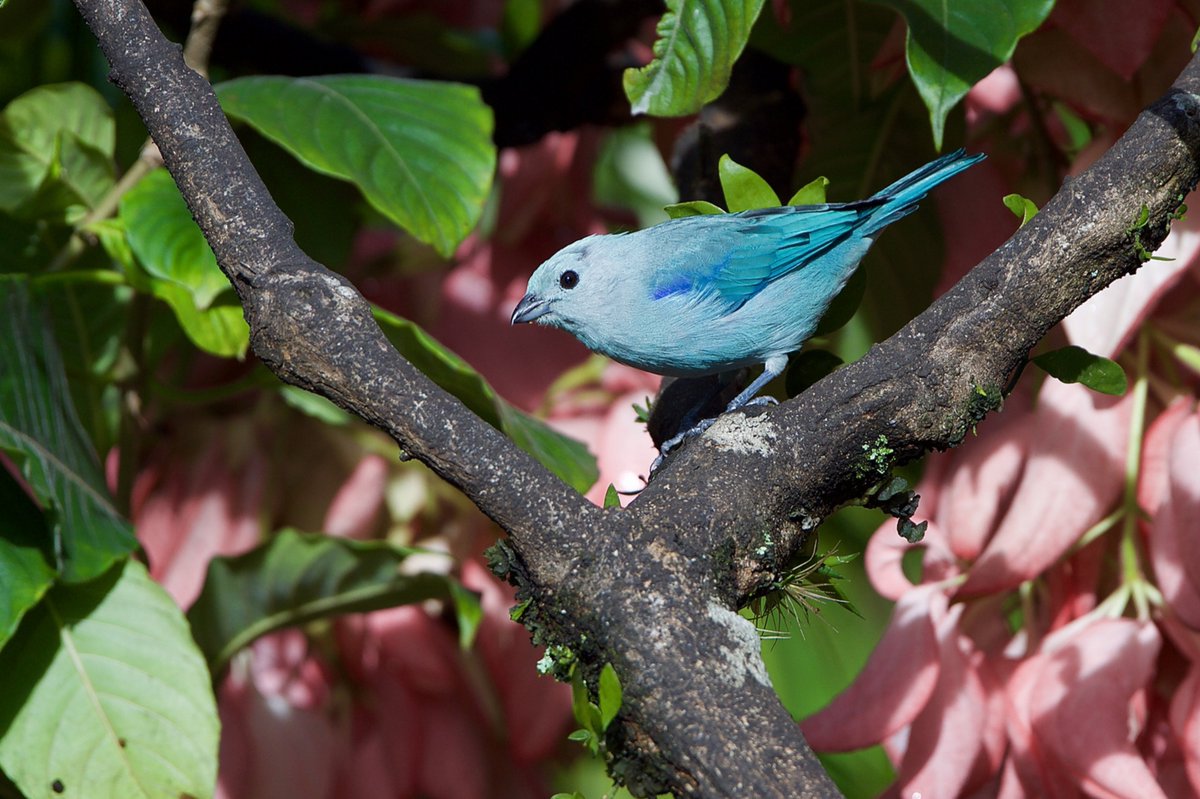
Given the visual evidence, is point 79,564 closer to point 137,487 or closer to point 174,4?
point 137,487

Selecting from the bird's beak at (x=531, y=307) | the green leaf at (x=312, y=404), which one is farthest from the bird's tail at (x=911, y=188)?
the green leaf at (x=312, y=404)

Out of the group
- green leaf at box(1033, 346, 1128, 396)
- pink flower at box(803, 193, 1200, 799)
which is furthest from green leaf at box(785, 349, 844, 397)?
pink flower at box(803, 193, 1200, 799)

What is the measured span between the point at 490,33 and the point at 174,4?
0.51m

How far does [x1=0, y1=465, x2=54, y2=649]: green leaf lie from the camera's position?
0.80m

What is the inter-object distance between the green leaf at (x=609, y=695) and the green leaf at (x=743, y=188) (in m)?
0.33

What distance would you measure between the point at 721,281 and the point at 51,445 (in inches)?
20.9

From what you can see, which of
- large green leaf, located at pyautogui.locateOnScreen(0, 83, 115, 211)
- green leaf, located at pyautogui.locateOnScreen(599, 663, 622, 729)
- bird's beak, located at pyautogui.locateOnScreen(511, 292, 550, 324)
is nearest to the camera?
green leaf, located at pyautogui.locateOnScreen(599, 663, 622, 729)

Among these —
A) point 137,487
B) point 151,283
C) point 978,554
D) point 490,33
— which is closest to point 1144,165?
point 978,554

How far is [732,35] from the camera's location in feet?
2.28

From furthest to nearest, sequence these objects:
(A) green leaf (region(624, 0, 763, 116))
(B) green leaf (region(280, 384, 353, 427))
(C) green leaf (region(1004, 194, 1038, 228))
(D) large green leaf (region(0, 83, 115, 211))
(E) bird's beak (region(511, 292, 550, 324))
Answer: (B) green leaf (region(280, 384, 353, 427))
(D) large green leaf (region(0, 83, 115, 211))
(E) bird's beak (region(511, 292, 550, 324))
(A) green leaf (region(624, 0, 763, 116))
(C) green leaf (region(1004, 194, 1038, 228))

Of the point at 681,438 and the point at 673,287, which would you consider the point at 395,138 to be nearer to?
the point at 673,287

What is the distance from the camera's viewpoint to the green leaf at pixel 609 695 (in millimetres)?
440

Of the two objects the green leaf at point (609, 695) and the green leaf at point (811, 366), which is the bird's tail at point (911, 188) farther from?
the green leaf at point (609, 695)

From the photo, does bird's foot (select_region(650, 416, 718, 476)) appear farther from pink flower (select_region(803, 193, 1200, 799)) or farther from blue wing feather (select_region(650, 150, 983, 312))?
pink flower (select_region(803, 193, 1200, 799))
